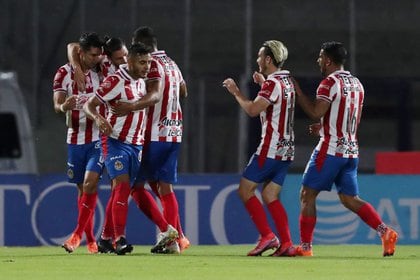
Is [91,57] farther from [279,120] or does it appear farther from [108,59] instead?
[279,120]

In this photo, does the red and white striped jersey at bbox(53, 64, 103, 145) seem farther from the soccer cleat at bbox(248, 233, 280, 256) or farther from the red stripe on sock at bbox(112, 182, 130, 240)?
the soccer cleat at bbox(248, 233, 280, 256)

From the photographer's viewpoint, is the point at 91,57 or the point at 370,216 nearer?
the point at 370,216

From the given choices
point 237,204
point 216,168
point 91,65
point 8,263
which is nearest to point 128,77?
point 91,65

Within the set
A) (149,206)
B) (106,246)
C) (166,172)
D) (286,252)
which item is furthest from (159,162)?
(286,252)

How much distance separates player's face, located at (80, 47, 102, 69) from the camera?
13.5 m

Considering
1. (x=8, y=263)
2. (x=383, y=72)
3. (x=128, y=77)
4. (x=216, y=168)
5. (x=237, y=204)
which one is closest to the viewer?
(x=8, y=263)

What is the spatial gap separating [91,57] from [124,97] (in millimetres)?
879

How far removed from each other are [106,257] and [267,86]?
5.95 feet

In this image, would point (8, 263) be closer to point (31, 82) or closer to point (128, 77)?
point (128, 77)

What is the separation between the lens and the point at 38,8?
922 inches

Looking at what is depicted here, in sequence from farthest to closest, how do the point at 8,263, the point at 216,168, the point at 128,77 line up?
the point at 216,168 → the point at 128,77 → the point at 8,263

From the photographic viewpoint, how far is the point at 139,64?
41.5ft

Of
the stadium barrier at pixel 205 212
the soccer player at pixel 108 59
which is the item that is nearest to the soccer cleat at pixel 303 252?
the soccer player at pixel 108 59

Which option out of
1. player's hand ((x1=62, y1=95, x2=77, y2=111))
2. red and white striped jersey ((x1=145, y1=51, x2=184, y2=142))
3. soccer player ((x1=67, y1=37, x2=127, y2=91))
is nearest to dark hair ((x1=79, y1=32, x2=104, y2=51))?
soccer player ((x1=67, y1=37, x2=127, y2=91))
